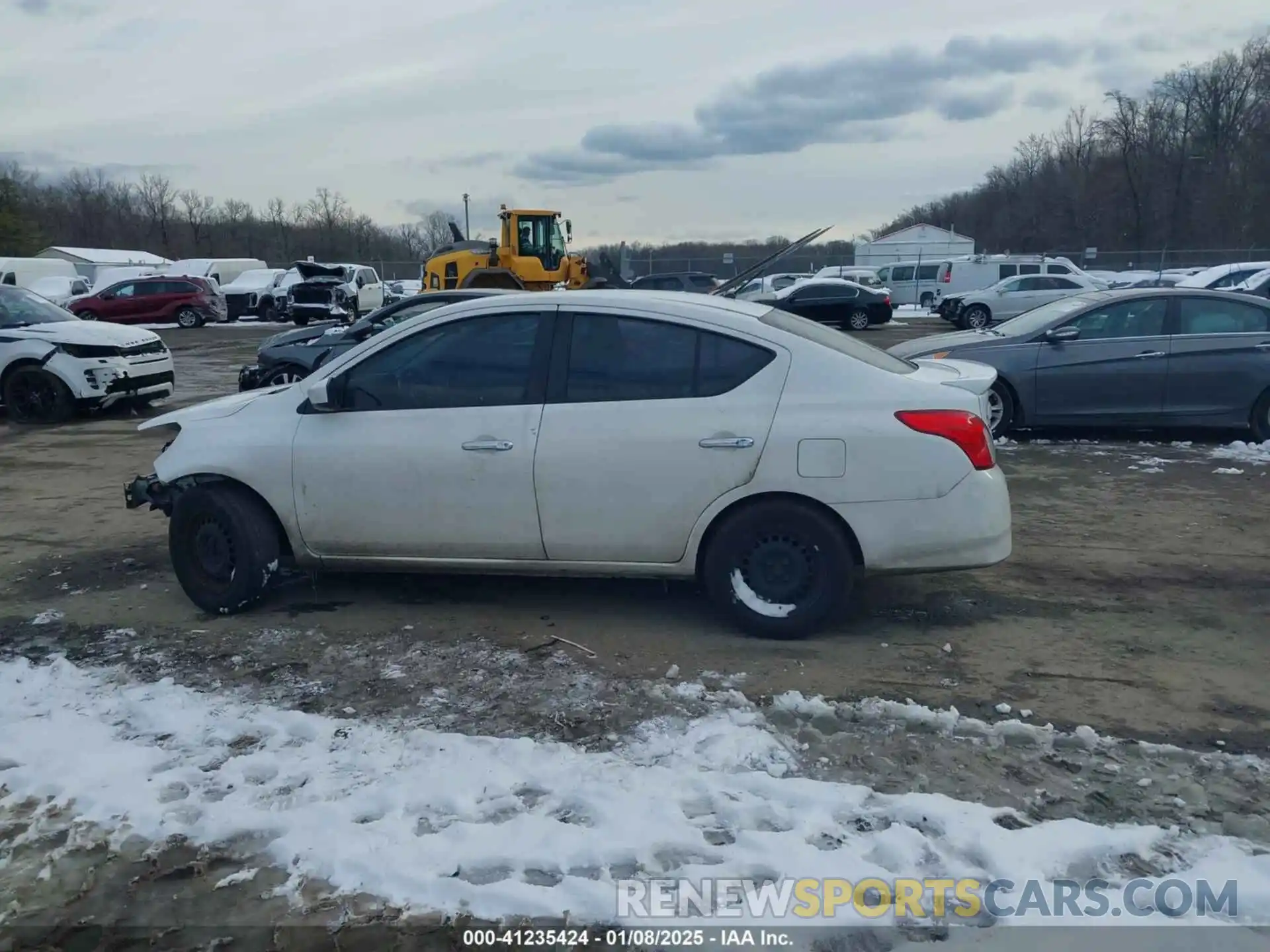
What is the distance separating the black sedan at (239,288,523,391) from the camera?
37.8 feet

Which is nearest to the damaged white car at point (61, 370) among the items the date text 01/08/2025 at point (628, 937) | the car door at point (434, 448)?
the car door at point (434, 448)

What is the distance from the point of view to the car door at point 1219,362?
31.3 ft

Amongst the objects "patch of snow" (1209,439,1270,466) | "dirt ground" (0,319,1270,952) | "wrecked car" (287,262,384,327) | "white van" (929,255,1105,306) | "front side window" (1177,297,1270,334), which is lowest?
"dirt ground" (0,319,1270,952)

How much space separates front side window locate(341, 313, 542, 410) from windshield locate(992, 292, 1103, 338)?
6613mm

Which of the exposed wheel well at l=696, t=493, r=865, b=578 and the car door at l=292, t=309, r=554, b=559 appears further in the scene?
the car door at l=292, t=309, r=554, b=559

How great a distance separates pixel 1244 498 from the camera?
7.66 m

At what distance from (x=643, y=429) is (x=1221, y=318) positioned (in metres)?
7.52

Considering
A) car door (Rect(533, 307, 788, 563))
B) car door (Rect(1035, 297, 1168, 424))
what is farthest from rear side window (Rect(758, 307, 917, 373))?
car door (Rect(1035, 297, 1168, 424))

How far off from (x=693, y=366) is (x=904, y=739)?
1.95m

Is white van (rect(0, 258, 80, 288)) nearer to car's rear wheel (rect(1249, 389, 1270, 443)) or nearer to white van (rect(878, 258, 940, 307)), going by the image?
white van (rect(878, 258, 940, 307))

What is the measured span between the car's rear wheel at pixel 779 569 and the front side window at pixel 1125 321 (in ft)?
20.8

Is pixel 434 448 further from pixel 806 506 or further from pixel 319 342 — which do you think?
pixel 319 342

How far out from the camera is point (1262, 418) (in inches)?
378

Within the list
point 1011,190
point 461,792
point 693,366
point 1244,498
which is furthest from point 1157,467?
point 1011,190
